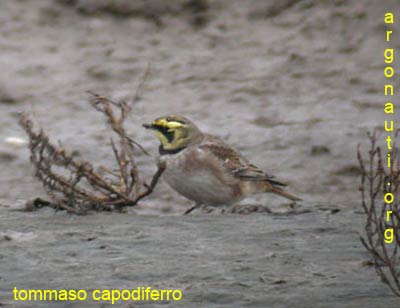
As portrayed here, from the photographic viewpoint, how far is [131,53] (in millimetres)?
14578

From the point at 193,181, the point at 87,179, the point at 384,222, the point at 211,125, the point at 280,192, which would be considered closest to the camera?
the point at 384,222

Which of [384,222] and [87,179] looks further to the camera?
[87,179]

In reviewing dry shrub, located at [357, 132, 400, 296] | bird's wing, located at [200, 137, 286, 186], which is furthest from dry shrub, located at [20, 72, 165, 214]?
dry shrub, located at [357, 132, 400, 296]

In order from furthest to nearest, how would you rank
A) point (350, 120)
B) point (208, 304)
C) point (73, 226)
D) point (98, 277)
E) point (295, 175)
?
point (350, 120), point (295, 175), point (73, 226), point (98, 277), point (208, 304)

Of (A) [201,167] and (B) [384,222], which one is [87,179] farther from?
(B) [384,222]

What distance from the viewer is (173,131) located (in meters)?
9.28

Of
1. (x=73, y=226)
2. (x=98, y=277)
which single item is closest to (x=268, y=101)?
(x=73, y=226)

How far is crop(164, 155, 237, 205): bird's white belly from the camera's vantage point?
9031 mm

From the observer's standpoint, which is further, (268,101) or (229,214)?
(268,101)

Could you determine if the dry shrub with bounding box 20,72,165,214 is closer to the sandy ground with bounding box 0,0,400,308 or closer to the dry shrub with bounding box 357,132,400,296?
the sandy ground with bounding box 0,0,400,308

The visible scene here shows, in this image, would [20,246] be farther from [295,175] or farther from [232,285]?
[295,175]

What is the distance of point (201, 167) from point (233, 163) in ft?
1.01

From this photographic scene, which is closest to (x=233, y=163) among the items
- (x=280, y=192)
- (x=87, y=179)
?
(x=280, y=192)

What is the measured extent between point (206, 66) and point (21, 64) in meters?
1.96
